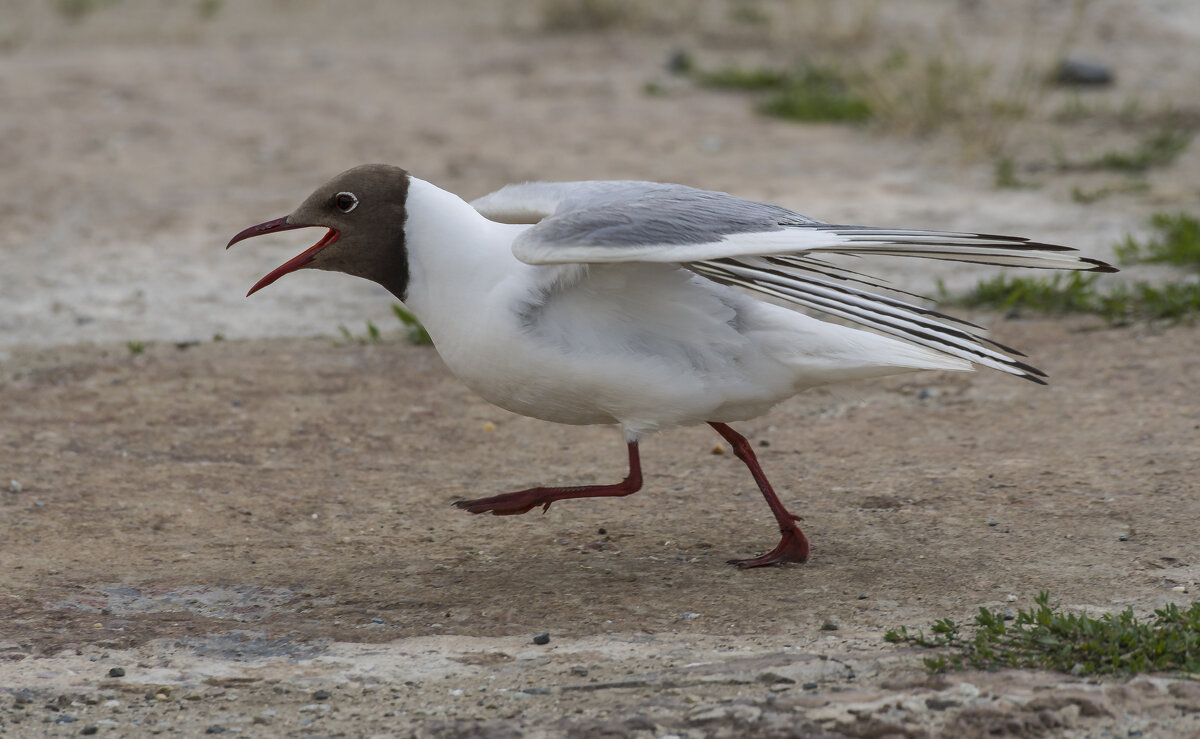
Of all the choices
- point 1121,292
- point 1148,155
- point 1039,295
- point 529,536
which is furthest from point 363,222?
point 1148,155

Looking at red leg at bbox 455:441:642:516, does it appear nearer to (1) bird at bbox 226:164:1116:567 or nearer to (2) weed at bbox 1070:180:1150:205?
(1) bird at bbox 226:164:1116:567

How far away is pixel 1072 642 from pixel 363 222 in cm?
225

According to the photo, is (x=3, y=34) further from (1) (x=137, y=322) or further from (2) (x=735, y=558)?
(2) (x=735, y=558)

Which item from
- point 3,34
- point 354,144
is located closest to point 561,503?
point 354,144

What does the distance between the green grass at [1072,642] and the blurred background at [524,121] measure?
143 inches

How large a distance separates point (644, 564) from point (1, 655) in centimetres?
177

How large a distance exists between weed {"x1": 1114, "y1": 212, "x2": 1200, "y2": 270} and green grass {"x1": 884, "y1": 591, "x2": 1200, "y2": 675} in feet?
11.8

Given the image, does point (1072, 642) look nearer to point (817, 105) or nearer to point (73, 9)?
point (817, 105)

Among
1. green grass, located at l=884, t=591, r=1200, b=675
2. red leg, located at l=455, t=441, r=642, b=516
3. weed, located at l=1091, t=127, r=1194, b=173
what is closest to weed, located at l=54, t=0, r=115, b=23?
weed, located at l=1091, t=127, r=1194, b=173

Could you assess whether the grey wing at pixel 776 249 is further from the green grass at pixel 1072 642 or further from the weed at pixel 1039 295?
the weed at pixel 1039 295

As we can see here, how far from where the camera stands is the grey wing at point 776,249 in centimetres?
357

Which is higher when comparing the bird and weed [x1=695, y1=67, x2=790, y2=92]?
weed [x1=695, y1=67, x2=790, y2=92]

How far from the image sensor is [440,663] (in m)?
3.52

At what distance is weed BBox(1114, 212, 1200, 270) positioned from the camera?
6.67 m
